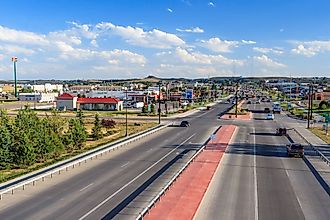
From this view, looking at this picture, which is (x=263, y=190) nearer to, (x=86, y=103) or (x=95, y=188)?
(x=95, y=188)

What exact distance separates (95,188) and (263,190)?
969cm

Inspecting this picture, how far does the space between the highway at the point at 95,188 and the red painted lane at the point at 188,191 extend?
1367 millimetres

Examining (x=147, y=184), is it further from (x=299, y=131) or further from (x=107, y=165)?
(x=299, y=131)

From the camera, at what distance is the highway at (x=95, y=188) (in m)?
18.5

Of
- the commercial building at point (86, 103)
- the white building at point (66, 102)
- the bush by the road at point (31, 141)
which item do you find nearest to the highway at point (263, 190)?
the bush by the road at point (31, 141)

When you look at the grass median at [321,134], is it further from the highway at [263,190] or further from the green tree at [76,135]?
the green tree at [76,135]

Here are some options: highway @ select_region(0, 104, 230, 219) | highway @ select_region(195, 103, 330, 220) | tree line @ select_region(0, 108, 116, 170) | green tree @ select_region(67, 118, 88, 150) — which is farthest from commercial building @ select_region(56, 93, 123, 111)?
highway @ select_region(195, 103, 330, 220)

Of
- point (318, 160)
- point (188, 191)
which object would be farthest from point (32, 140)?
point (318, 160)

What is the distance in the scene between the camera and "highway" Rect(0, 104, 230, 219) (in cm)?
1845

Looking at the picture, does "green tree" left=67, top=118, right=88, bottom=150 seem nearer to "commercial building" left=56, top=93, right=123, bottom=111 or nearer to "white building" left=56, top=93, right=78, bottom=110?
"commercial building" left=56, top=93, right=123, bottom=111

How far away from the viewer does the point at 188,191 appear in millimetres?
21016

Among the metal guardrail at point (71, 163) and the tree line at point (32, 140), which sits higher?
the tree line at point (32, 140)

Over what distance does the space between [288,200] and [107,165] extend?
13952 mm

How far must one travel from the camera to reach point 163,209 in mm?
17797
